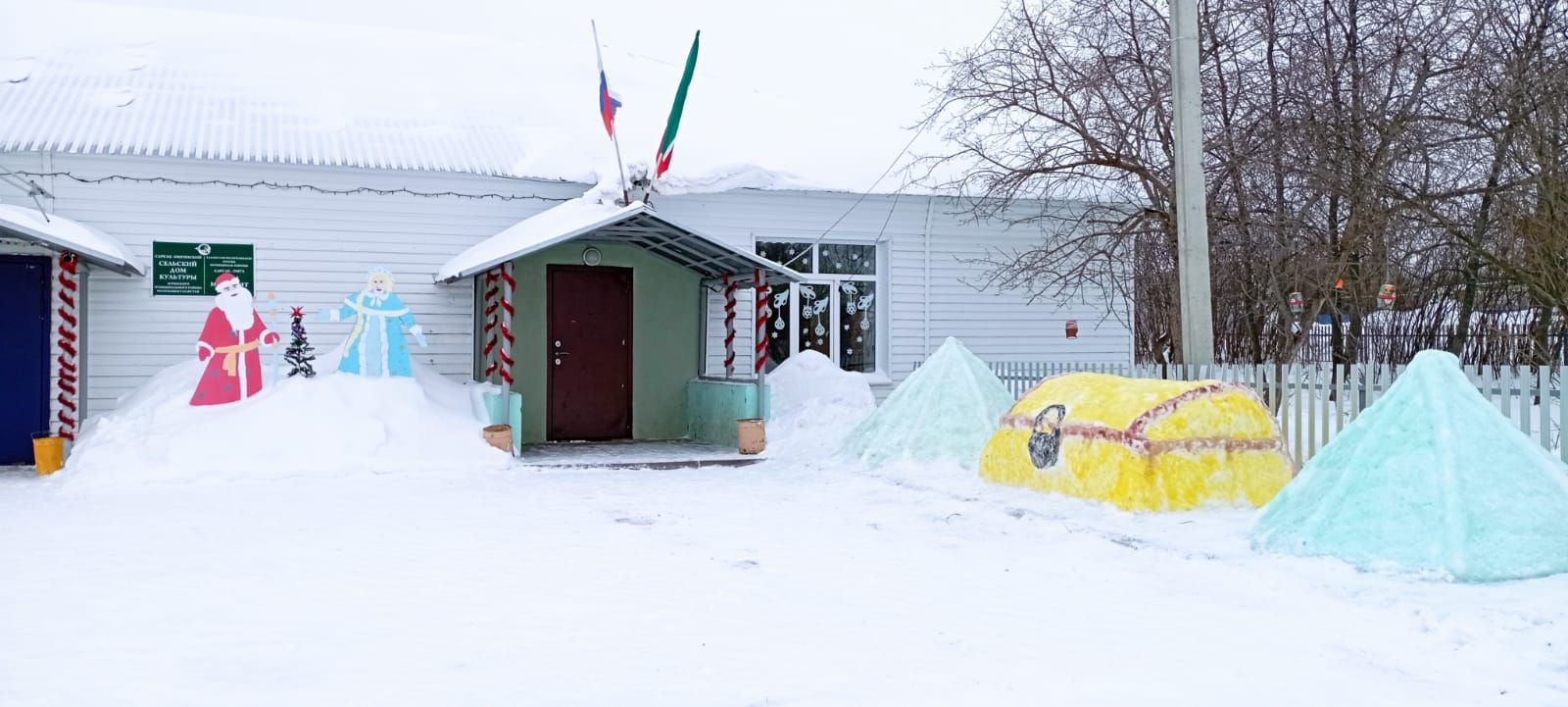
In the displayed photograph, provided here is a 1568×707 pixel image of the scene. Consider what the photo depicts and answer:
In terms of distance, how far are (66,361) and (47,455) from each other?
1425 millimetres

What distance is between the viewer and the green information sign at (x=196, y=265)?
12.7m

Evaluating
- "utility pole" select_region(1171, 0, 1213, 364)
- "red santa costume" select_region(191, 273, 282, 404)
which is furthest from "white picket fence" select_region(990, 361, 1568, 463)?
"red santa costume" select_region(191, 273, 282, 404)

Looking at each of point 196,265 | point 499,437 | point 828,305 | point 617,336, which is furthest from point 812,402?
point 196,265

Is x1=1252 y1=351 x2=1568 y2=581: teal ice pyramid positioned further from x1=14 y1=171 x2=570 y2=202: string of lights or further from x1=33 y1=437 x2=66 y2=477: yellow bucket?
x1=33 y1=437 x2=66 y2=477: yellow bucket

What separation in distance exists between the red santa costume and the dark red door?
344 centimetres

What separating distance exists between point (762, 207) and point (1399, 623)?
1062 centimetres

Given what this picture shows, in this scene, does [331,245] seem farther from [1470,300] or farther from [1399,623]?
[1470,300]

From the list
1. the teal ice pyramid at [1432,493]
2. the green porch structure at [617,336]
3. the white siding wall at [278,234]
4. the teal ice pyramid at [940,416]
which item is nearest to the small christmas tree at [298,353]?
the white siding wall at [278,234]

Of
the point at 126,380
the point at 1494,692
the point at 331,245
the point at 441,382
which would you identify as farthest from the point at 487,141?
the point at 1494,692

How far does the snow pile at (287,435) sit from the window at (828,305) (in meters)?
4.67

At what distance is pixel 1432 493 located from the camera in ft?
19.8

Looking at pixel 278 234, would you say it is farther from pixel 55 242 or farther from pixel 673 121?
pixel 673 121

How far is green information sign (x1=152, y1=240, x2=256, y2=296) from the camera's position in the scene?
1266cm

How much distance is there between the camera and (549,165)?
1414 centimetres
